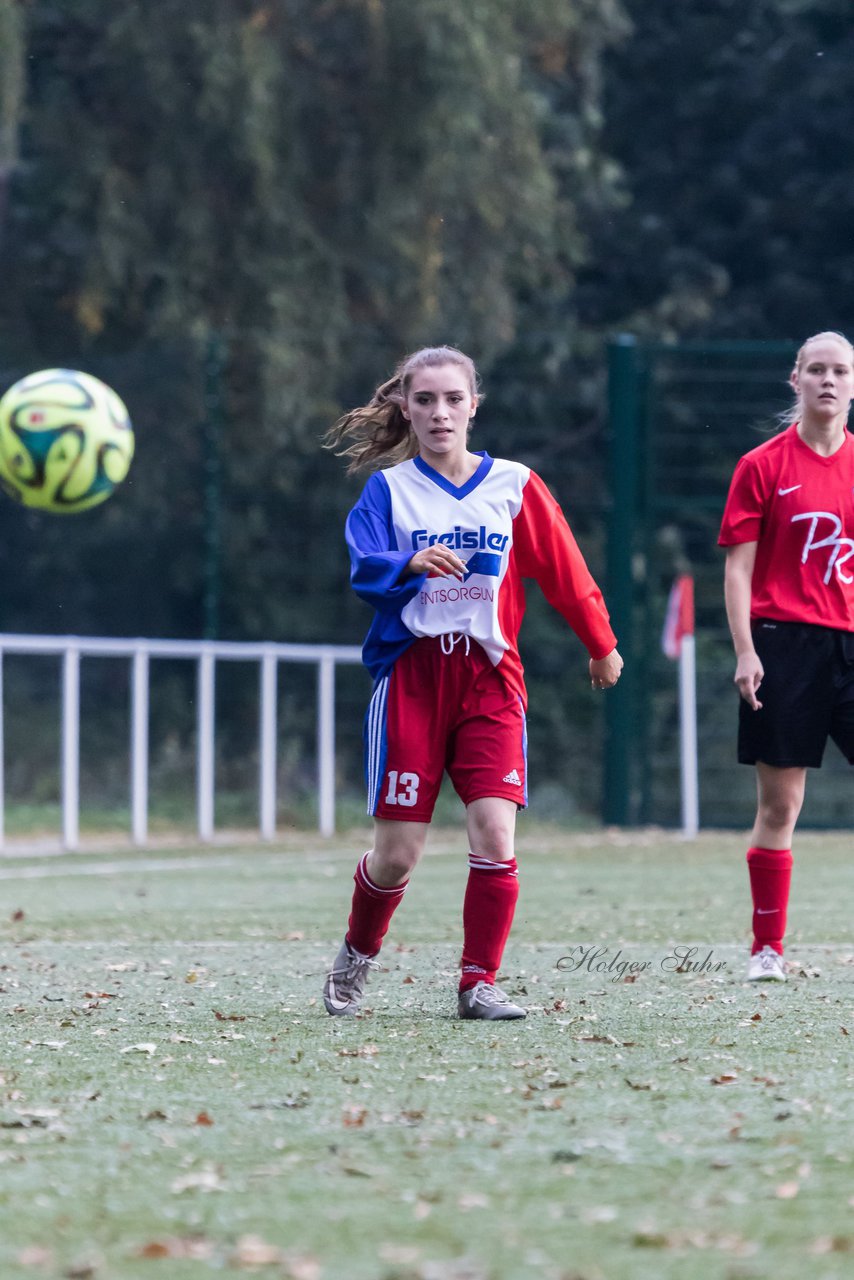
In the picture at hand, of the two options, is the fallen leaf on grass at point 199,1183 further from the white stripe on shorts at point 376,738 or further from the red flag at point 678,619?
the red flag at point 678,619

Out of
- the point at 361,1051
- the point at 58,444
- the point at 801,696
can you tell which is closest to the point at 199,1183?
the point at 361,1051

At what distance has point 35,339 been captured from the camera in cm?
1703

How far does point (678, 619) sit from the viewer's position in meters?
13.6

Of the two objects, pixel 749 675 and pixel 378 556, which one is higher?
pixel 378 556

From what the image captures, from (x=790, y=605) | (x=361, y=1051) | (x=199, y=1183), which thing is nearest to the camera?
(x=199, y=1183)

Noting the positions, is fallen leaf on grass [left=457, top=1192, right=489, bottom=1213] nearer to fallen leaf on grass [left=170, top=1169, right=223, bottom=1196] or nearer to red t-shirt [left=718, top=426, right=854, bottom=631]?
fallen leaf on grass [left=170, top=1169, right=223, bottom=1196]

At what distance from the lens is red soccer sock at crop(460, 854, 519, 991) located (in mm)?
5219

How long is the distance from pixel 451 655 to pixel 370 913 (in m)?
0.66

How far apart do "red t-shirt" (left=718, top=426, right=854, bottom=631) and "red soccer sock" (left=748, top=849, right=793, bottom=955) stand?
2.15 ft

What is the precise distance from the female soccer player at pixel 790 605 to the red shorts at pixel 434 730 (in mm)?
868

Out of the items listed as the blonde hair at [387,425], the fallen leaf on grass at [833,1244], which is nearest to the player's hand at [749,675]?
the blonde hair at [387,425]

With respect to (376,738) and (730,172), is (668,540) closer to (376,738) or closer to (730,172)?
(730,172)

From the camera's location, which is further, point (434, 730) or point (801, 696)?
point (801, 696)

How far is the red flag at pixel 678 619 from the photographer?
13.4m
